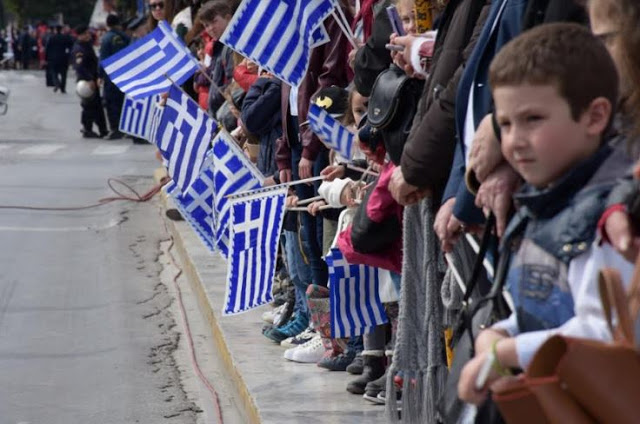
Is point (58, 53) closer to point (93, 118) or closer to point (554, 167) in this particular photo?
point (93, 118)

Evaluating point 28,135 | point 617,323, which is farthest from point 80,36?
point 617,323

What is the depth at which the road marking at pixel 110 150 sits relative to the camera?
2341cm

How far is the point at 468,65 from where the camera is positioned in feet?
14.5

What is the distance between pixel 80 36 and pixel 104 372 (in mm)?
19211

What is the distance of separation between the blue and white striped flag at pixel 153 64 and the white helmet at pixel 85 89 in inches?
647

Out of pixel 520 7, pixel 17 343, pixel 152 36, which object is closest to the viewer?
pixel 520 7

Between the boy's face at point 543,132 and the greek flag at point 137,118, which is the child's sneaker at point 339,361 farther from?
the greek flag at point 137,118

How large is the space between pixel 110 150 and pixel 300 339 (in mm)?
16745

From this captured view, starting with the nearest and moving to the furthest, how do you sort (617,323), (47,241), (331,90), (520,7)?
(617,323) → (520,7) → (331,90) → (47,241)

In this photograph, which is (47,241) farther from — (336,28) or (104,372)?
(336,28)

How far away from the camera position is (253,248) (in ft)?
25.1

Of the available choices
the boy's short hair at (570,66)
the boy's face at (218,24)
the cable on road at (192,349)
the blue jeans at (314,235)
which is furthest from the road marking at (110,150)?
the boy's short hair at (570,66)

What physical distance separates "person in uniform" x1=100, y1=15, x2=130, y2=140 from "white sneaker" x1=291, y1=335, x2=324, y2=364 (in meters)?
A: 17.5

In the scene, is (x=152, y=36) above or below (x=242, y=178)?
above
